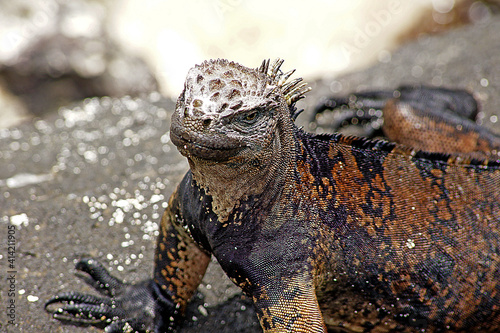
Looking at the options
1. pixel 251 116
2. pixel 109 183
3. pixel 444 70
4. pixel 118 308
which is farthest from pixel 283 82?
pixel 444 70

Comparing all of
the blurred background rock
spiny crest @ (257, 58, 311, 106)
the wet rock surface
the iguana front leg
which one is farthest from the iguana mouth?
the blurred background rock

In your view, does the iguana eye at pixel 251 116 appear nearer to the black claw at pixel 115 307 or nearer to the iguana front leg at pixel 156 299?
the iguana front leg at pixel 156 299

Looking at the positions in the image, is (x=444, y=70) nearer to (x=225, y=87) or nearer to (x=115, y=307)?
(x=225, y=87)

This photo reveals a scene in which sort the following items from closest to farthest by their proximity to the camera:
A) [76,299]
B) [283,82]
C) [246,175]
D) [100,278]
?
[246,175] → [283,82] → [76,299] → [100,278]

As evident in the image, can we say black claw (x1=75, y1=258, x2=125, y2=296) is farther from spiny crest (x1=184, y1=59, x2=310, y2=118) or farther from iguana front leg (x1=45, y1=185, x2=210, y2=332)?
spiny crest (x1=184, y1=59, x2=310, y2=118)

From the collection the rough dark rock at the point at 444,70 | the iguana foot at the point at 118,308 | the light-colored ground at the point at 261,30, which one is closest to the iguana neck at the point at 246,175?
the iguana foot at the point at 118,308

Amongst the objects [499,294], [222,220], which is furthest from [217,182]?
[499,294]
